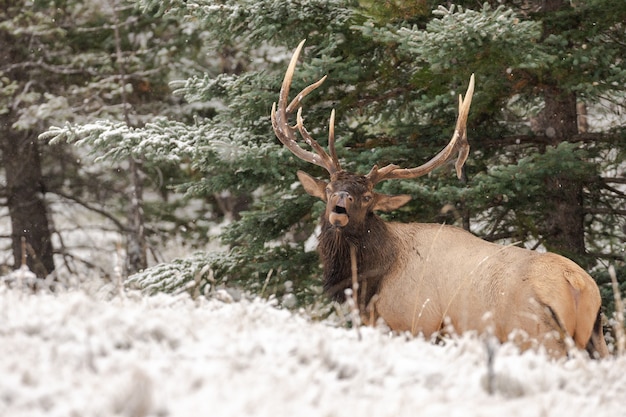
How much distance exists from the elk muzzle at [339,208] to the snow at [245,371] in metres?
2.25

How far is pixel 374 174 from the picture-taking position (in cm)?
747

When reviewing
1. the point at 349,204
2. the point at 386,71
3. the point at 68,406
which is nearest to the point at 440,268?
the point at 349,204

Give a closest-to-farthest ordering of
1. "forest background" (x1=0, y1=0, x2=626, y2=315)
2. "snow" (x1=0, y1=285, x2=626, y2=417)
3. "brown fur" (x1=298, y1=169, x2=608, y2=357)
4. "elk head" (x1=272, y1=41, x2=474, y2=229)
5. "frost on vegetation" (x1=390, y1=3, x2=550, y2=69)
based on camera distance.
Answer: "snow" (x1=0, y1=285, x2=626, y2=417) < "brown fur" (x1=298, y1=169, x2=608, y2=357) < "frost on vegetation" (x1=390, y1=3, x2=550, y2=69) < "elk head" (x1=272, y1=41, x2=474, y2=229) < "forest background" (x1=0, y1=0, x2=626, y2=315)

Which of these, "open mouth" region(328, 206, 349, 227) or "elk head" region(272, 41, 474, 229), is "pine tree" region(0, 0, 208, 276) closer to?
"elk head" region(272, 41, 474, 229)

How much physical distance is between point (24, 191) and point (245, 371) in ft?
→ 38.7

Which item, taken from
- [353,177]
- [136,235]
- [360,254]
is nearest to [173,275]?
[360,254]

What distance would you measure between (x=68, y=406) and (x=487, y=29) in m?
5.21

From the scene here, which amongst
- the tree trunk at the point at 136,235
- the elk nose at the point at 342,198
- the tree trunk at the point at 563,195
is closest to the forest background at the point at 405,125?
the tree trunk at the point at 563,195

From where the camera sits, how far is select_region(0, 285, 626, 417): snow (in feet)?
9.86

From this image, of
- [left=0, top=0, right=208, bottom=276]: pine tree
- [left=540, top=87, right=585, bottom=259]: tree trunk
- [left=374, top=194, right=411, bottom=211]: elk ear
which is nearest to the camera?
[left=374, top=194, right=411, bottom=211]: elk ear

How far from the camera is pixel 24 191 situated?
14203mm

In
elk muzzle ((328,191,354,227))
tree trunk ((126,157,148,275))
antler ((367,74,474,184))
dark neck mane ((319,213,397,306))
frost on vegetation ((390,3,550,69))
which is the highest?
frost on vegetation ((390,3,550,69))

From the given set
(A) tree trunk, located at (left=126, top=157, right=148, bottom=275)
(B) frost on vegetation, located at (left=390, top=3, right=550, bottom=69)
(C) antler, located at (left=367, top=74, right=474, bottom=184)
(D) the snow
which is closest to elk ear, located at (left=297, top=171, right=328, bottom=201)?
(C) antler, located at (left=367, top=74, right=474, bottom=184)

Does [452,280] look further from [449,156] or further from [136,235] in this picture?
[136,235]
